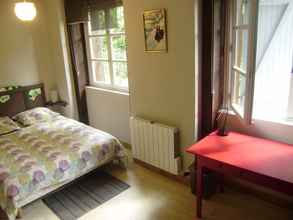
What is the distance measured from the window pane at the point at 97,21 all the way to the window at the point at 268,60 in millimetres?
1842

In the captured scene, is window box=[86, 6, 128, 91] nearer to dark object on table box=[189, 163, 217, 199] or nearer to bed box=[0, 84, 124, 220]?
bed box=[0, 84, 124, 220]

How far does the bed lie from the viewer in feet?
7.66

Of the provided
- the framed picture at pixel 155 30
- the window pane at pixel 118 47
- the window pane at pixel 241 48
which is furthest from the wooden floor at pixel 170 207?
→ the window pane at pixel 118 47

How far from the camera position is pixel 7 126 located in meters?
3.42

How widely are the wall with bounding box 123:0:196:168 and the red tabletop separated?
0.43m

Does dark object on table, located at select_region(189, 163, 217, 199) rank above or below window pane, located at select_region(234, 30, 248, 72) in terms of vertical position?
below

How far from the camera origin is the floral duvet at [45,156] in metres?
2.33

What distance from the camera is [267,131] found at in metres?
2.36

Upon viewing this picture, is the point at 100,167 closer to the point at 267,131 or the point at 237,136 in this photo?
the point at 237,136

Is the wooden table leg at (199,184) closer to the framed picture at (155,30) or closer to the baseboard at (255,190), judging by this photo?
the baseboard at (255,190)

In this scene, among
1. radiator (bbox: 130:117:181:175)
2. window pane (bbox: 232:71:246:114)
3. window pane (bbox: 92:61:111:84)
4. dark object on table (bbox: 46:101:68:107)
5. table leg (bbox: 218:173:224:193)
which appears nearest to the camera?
window pane (bbox: 232:71:246:114)

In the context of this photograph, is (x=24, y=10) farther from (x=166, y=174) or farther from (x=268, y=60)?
(x=268, y=60)

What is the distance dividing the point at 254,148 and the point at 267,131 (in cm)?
33

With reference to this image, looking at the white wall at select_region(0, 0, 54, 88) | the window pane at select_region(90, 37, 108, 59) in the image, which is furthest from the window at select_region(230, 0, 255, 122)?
the white wall at select_region(0, 0, 54, 88)
